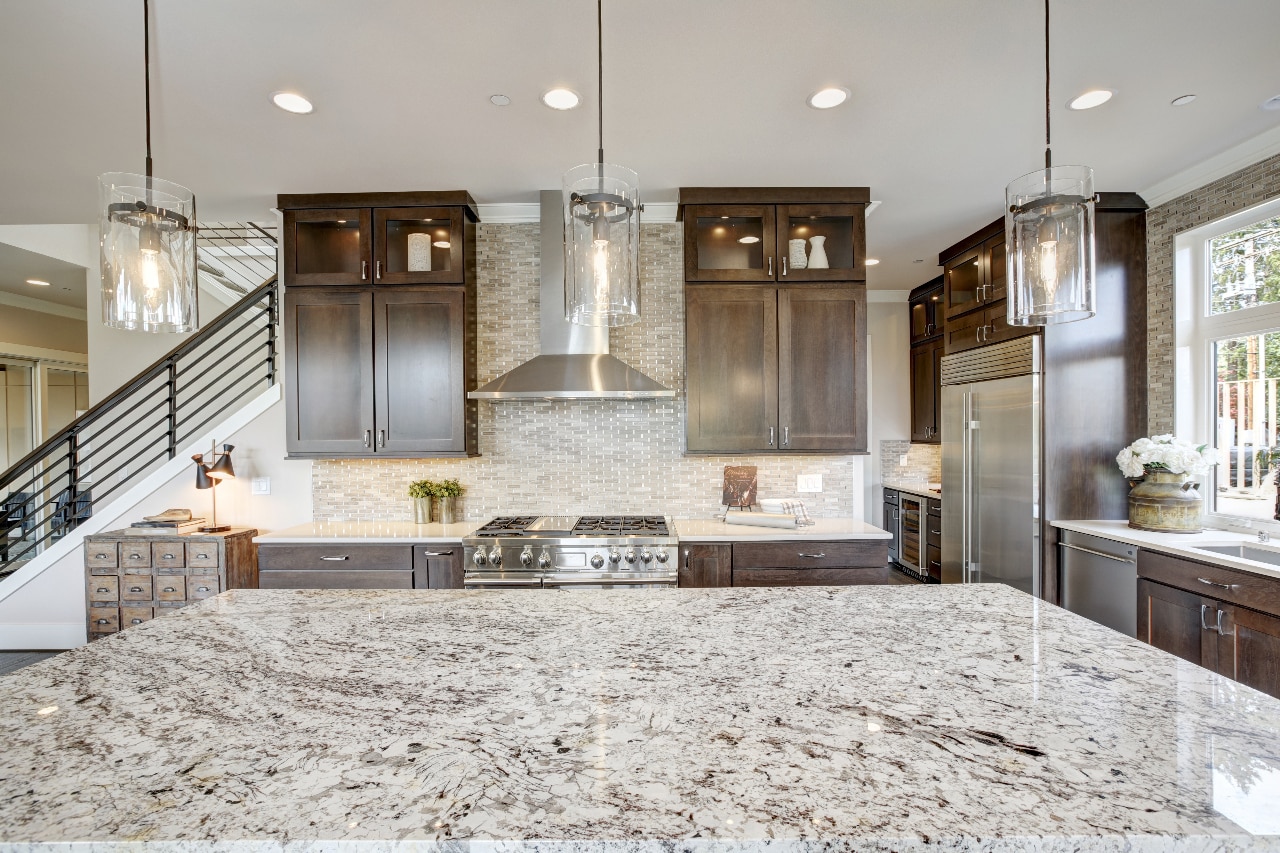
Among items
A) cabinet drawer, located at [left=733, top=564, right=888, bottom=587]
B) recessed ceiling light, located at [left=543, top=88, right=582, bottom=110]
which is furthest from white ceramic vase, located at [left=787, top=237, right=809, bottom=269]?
cabinet drawer, located at [left=733, top=564, right=888, bottom=587]

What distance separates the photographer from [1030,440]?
11.6 ft

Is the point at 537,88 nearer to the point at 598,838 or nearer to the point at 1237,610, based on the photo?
the point at 598,838

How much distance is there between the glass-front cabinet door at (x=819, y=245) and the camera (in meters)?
3.41

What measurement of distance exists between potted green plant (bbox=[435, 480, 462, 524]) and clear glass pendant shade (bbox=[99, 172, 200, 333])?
230 centimetres

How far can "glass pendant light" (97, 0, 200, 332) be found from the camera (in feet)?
4.17

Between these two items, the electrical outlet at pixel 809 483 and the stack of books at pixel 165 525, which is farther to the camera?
the electrical outlet at pixel 809 483

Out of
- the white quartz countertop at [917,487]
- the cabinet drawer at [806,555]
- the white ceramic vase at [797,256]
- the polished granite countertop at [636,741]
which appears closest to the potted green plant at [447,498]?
the cabinet drawer at [806,555]

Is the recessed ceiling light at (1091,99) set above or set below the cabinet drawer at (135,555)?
above

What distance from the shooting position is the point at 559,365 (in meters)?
3.37

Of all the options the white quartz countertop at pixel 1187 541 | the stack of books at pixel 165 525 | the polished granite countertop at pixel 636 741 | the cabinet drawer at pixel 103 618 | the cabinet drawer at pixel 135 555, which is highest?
the polished granite countertop at pixel 636 741

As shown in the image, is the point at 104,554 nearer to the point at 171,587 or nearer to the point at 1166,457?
the point at 171,587

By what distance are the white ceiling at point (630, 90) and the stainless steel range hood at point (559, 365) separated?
0.37 m

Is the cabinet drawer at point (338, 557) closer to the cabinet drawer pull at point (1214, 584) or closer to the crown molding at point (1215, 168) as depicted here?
the cabinet drawer pull at point (1214, 584)

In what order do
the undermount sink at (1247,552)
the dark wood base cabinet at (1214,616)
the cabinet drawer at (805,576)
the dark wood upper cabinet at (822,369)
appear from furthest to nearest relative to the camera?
the dark wood upper cabinet at (822,369) → the cabinet drawer at (805,576) → the undermount sink at (1247,552) → the dark wood base cabinet at (1214,616)
